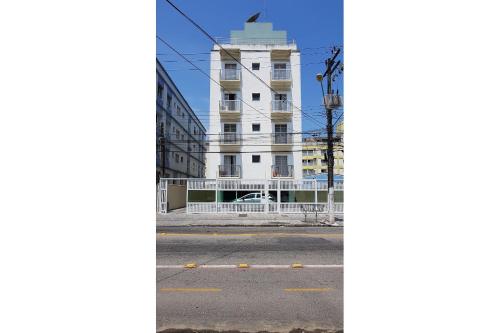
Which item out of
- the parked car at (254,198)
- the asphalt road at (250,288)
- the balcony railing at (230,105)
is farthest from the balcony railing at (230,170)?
the asphalt road at (250,288)

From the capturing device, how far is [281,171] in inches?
727

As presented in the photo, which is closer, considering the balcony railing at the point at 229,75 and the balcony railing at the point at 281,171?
the balcony railing at the point at 281,171

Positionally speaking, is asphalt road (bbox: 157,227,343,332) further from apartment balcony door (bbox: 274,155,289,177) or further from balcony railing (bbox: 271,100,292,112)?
balcony railing (bbox: 271,100,292,112)

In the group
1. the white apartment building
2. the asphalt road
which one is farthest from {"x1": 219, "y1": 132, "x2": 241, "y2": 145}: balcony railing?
the asphalt road

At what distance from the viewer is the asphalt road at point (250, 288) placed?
2551 millimetres

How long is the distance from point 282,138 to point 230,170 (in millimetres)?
4140

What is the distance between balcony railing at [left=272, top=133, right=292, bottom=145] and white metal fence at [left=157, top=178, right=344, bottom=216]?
265 inches

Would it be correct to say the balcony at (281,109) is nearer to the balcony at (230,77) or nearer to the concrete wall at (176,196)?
the balcony at (230,77)

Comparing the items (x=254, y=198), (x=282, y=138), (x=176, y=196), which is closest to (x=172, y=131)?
(x=282, y=138)

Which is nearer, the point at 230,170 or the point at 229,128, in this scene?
the point at 230,170

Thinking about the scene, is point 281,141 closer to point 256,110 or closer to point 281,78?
point 256,110
